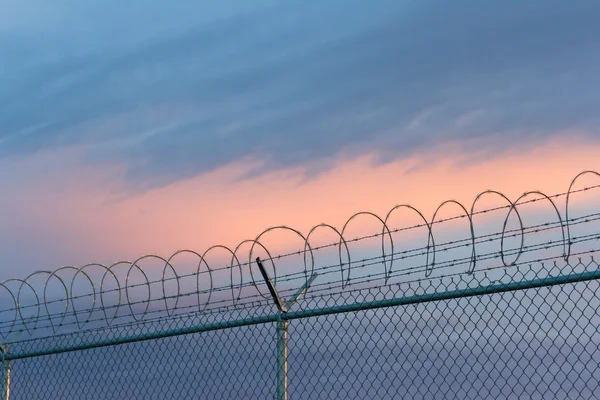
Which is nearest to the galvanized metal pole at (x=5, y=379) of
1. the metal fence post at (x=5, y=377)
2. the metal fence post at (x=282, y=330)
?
the metal fence post at (x=5, y=377)

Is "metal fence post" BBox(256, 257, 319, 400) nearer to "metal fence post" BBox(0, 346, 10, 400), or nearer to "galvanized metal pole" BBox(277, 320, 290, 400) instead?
"galvanized metal pole" BBox(277, 320, 290, 400)

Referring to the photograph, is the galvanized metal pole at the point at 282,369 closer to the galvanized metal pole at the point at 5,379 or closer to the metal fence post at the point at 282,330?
the metal fence post at the point at 282,330

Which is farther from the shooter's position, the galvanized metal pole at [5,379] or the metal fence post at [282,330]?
the galvanized metal pole at [5,379]

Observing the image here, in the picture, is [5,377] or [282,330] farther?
[5,377]

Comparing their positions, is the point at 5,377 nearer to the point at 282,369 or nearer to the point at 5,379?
the point at 5,379

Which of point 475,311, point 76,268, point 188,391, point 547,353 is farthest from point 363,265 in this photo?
point 76,268

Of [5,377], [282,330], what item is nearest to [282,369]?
[282,330]

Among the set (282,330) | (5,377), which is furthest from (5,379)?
(282,330)

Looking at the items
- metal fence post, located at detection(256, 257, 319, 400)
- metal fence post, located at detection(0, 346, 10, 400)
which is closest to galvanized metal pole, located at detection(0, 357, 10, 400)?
metal fence post, located at detection(0, 346, 10, 400)

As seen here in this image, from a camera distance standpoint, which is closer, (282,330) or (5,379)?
(282,330)

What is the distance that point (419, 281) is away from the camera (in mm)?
5660

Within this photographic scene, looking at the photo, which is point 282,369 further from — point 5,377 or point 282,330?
point 5,377

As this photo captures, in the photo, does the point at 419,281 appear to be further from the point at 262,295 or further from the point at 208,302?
the point at 208,302

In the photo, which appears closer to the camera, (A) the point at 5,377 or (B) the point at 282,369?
(B) the point at 282,369
